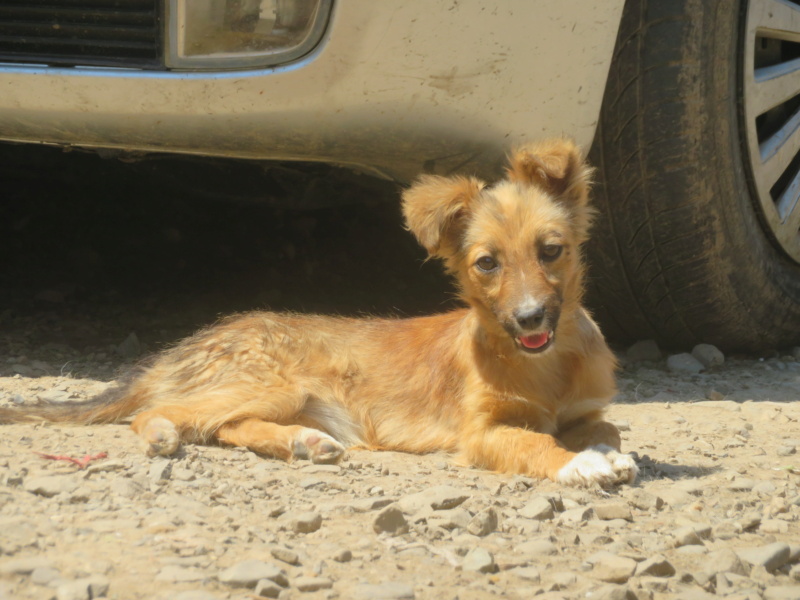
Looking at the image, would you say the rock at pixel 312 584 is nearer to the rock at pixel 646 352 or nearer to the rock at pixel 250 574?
the rock at pixel 250 574

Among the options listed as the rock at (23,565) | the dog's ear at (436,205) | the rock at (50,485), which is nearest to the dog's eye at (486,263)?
the dog's ear at (436,205)

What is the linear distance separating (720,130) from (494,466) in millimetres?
1703

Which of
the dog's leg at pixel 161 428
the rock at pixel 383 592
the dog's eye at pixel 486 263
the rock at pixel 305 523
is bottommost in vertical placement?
the dog's leg at pixel 161 428

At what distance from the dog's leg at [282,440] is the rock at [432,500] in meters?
0.71

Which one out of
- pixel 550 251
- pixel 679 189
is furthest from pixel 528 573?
pixel 679 189

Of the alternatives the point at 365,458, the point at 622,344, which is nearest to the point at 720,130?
the point at 622,344

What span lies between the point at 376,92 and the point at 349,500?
1432 mm

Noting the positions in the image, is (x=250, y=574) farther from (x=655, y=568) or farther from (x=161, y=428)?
(x=161, y=428)

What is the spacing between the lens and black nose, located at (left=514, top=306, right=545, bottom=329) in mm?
3543

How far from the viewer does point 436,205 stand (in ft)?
12.5

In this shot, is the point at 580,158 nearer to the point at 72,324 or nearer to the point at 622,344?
the point at 622,344

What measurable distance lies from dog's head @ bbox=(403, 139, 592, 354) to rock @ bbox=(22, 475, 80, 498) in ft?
5.24

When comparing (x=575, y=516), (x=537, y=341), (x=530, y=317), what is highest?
(x=530, y=317)

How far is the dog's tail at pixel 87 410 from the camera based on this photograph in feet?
12.0
